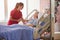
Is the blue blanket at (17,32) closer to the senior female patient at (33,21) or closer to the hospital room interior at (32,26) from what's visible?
the hospital room interior at (32,26)

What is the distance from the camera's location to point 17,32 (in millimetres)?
2367

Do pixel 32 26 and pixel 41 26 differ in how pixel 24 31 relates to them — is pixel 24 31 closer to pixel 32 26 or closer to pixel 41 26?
pixel 32 26

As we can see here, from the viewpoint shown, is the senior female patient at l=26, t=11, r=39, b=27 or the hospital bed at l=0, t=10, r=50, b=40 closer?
the hospital bed at l=0, t=10, r=50, b=40

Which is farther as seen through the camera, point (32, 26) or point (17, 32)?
point (32, 26)

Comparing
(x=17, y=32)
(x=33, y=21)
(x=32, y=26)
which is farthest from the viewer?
(x=33, y=21)

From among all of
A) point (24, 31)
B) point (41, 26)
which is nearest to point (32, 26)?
point (41, 26)

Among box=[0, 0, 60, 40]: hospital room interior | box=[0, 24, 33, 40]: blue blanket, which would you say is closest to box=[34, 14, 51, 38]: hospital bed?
box=[0, 0, 60, 40]: hospital room interior

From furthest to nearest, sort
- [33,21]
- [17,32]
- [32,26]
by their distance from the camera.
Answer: [33,21] < [32,26] < [17,32]

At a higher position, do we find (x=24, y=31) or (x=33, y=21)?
(x=33, y=21)

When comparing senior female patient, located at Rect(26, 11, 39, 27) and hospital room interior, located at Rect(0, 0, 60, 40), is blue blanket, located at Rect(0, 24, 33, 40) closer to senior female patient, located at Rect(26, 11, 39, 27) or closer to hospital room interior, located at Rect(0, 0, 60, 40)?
hospital room interior, located at Rect(0, 0, 60, 40)

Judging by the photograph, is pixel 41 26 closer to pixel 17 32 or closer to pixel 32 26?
pixel 32 26

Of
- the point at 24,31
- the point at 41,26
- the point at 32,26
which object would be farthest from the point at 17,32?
the point at 41,26

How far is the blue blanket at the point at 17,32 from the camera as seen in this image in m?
2.25

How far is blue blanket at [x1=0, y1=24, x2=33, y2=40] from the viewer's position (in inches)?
88.6
